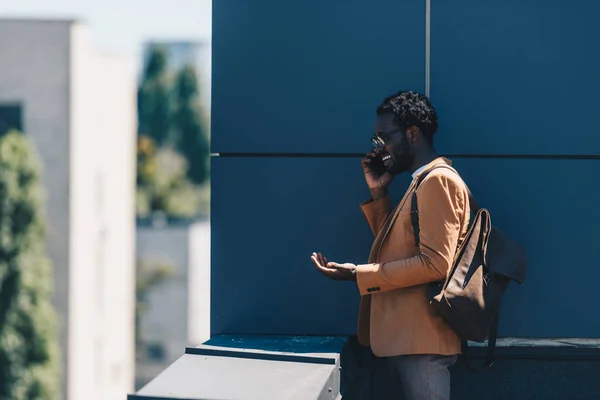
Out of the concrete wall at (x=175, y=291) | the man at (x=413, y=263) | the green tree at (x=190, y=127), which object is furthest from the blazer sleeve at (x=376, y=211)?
the green tree at (x=190, y=127)

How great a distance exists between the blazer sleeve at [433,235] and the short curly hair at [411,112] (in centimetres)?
32

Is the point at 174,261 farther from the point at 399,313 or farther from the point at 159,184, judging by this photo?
the point at 399,313

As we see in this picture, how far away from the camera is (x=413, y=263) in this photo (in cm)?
450

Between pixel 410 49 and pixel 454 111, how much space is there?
16.0 inches

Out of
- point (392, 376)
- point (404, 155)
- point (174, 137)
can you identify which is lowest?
point (392, 376)

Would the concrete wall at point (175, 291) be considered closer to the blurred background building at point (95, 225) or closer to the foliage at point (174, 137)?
the blurred background building at point (95, 225)

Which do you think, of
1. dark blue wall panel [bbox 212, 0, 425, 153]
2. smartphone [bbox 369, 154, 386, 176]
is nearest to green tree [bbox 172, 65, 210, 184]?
dark blue wall panel [bbox 212, 0, 425, 153]

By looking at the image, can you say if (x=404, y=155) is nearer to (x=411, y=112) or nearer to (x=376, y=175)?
(x=411, y=112)

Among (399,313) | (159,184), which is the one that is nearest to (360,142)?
(399,313)

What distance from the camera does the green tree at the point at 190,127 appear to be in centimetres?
6944

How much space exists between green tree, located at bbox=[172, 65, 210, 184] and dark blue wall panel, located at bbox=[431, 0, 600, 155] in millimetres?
63457

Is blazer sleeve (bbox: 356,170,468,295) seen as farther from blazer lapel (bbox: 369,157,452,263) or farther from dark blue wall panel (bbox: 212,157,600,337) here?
dark blue wall panel (bbox: 212,157,600,337)

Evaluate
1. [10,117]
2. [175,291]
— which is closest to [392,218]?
[10,117]

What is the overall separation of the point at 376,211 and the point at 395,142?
52 centimetres
